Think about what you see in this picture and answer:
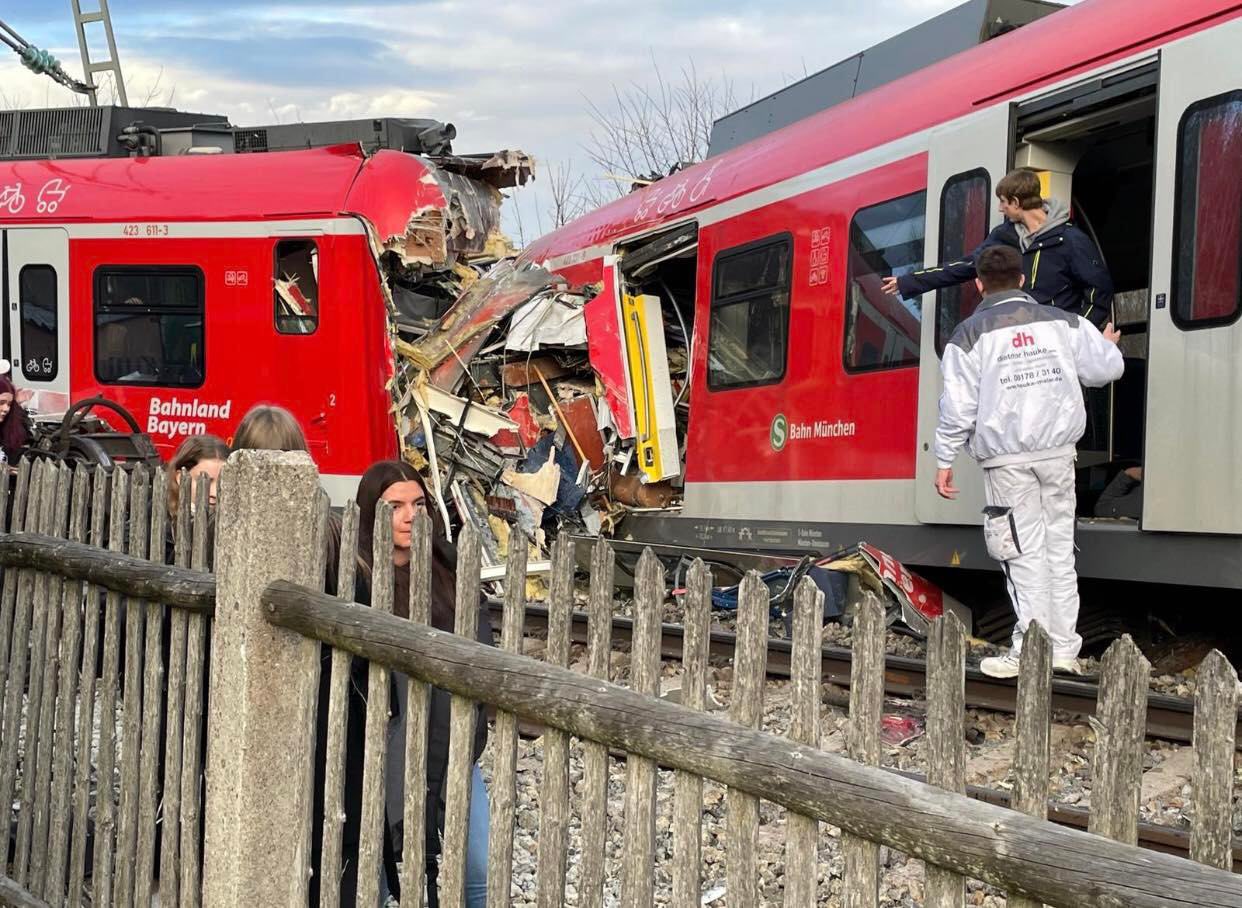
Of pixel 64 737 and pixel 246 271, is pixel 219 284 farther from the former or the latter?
pixel 64 737

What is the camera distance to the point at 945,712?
73.6 inches

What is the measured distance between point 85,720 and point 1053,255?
4679 mm

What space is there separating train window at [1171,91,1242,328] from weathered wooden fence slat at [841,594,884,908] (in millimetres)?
4324

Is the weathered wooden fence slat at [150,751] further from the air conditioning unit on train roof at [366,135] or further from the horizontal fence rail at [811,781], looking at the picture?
the air conditioning unit on train roof at [366,135]

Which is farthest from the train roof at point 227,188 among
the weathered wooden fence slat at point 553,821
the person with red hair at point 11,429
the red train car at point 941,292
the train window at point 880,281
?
the weathered wooden fence slat at point 553,821

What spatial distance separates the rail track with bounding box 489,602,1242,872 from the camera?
4.23 meters

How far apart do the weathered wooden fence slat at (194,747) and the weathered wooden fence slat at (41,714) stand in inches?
30.4

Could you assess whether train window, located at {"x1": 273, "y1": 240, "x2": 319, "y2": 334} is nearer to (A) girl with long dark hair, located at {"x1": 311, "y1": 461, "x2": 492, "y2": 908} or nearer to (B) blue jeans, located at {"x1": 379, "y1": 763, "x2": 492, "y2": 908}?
(A) girl with long dark hair, located at {"x1": 311, "y1": 461, "x2": 492, "y2": 908}

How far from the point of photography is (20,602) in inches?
164

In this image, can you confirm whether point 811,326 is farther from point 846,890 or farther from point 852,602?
point 846,890

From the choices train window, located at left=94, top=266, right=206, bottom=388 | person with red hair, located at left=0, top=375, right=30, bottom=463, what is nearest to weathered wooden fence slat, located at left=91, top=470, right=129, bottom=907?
person with red hair, located at left=0, top=375, right=30, bottom=463

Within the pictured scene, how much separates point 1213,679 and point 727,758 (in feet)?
2.48

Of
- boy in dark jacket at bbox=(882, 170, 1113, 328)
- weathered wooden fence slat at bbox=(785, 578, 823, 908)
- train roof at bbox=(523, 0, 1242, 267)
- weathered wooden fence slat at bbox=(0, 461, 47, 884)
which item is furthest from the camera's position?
boy in dark jacket at bbox=(882, 170, 1113, 328)

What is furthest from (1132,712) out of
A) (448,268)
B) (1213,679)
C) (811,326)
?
(448,268)
